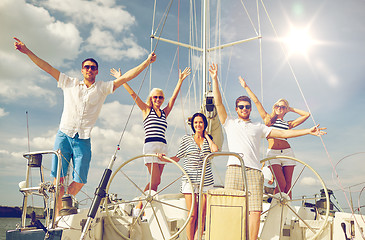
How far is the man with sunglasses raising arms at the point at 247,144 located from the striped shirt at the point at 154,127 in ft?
2.90

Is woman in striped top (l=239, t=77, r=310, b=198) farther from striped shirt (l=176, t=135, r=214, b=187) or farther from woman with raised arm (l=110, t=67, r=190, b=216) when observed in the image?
woman with raised arm (l=110, t=67, r=190, b=216)

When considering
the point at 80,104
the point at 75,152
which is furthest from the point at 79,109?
the point at 75,152

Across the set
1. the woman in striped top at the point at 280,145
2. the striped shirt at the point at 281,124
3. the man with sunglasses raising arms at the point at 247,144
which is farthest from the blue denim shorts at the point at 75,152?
the striped shirt at the point at 281,124

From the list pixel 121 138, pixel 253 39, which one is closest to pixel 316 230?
pixel 121 138

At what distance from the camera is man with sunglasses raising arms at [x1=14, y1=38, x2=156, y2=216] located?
379 centimetres

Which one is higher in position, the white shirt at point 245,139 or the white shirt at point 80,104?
the white shirt at point 80,104

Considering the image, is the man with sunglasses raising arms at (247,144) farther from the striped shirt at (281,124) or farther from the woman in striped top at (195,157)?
the striped shirt at (281,124)

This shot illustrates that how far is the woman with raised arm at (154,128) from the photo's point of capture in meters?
3.88

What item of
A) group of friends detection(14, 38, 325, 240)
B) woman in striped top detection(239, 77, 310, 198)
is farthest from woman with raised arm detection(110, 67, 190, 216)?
woman in striped top detection(239, 77, 310, 198)

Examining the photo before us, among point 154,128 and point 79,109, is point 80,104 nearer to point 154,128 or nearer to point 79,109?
point 79,109

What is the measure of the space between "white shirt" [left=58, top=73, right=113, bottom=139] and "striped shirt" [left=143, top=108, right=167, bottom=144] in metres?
0.57

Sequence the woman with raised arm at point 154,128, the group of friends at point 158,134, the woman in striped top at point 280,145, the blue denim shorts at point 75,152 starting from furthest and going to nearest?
the woman in striped top at point 280,145, the woman with raised arm at point 154,128, the blue denim shorts at point 75,152, the group of friends at point 158,134

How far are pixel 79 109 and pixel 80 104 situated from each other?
0.19 feet

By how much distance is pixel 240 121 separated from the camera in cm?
356
